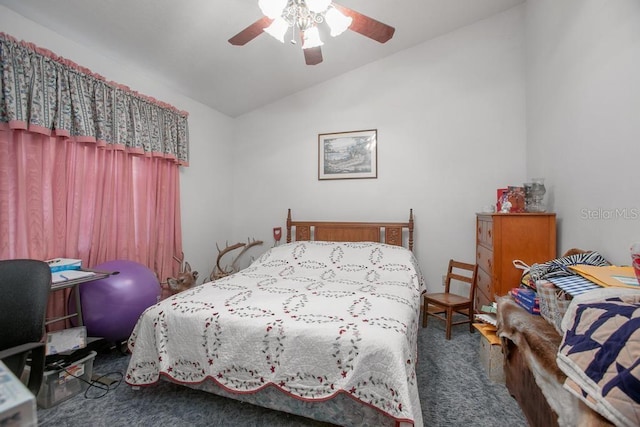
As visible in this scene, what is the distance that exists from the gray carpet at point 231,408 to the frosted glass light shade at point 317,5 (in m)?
2.40

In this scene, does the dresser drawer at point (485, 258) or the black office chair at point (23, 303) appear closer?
the black office chair at point (23, 303)

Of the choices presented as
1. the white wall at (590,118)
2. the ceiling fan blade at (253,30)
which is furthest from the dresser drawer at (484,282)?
the ceiling fan blade at (253,30)

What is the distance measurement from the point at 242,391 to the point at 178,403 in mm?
538

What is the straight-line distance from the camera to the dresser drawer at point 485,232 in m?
2.40

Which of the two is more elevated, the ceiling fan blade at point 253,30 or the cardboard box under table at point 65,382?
the ceiling fan blade at point 253,30

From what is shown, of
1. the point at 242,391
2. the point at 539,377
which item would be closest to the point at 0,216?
the point at 242,391

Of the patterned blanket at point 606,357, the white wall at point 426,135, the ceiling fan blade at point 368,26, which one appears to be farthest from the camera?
the white wall at point 426,135

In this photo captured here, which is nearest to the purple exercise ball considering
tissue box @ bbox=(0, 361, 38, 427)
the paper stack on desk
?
the paper stack on desk

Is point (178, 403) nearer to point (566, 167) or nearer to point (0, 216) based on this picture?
point (0, 216)

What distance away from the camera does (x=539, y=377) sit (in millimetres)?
1217

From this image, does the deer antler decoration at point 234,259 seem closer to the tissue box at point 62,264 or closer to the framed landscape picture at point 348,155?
the framed landscape picture at point 348,155

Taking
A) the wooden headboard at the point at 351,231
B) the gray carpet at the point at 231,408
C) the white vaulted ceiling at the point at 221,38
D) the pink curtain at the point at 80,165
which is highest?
the white vaulted ceiling at the point at 221,38

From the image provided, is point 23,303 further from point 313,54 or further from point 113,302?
point 313,54

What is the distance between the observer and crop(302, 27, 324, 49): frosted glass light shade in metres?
1.81
